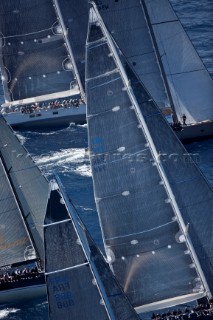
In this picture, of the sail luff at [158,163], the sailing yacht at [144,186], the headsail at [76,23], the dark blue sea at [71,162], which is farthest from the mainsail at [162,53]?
the sailing yacht at [144,186]

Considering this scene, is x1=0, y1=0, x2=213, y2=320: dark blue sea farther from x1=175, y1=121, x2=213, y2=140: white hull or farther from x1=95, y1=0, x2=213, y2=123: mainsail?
x1=95, y1=0, x2=213, y2=123: mainsail

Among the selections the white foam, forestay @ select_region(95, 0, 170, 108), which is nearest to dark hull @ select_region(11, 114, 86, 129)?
forestay @ select_region(95, 0, 170, 108)

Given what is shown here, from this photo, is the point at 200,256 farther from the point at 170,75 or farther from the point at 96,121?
the point at 170,75

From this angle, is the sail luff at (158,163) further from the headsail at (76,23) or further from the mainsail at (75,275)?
the headsail at (76,23)

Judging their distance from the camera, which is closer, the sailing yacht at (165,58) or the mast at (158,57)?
the mast at (158,57)

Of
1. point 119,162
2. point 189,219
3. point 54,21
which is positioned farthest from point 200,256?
point 54,21

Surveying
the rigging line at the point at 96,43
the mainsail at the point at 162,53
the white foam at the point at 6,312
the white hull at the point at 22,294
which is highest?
the rigging line at the point at 96,43

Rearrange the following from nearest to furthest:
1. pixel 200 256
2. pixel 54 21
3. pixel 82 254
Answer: pixel 82 254, pixel 200 256, pixel 54 21
